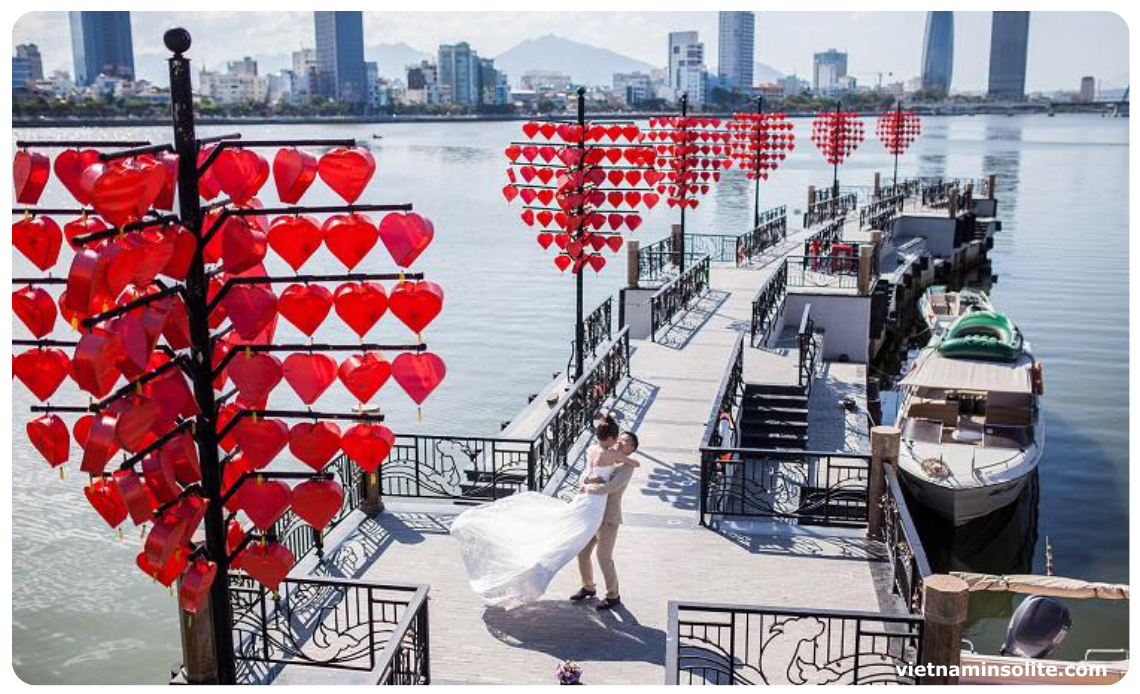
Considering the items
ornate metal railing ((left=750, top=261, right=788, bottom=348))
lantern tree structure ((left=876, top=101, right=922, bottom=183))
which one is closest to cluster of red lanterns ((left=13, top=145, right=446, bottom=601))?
ornate metal railing ((left=750, top=261, right=788, bottom=348))

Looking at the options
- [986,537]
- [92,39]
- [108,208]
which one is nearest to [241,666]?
[108,208]

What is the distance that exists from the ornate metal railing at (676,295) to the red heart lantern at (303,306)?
1618cm

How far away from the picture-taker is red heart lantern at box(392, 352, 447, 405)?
6.20m

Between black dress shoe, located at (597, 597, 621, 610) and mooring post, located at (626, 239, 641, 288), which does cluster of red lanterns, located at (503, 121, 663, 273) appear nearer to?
black dress shoe, located at (597, 597, 621, 610)

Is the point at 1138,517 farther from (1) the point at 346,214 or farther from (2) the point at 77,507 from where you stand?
(2) the point at 77,507

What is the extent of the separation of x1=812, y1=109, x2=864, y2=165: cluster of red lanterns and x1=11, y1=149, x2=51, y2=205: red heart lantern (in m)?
44.4

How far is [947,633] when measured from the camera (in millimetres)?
7332

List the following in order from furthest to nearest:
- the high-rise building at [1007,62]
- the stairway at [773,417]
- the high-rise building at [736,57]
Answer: the high-rise building at [736,57] → the high-rise building at [1007,62] → the stairway at [773,417]

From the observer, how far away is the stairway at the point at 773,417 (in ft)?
61.8

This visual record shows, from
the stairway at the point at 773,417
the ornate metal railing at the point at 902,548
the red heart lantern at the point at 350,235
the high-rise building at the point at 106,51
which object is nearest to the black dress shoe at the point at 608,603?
the ornate metal railing at the point at 902,548

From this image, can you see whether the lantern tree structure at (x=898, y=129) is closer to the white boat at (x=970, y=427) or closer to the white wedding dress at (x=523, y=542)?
the white boat at (x=970, y=427)

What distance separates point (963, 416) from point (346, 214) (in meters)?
17.6

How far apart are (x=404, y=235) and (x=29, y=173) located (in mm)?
2096

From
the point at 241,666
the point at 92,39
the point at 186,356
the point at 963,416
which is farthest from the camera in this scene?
the point at 92,39
